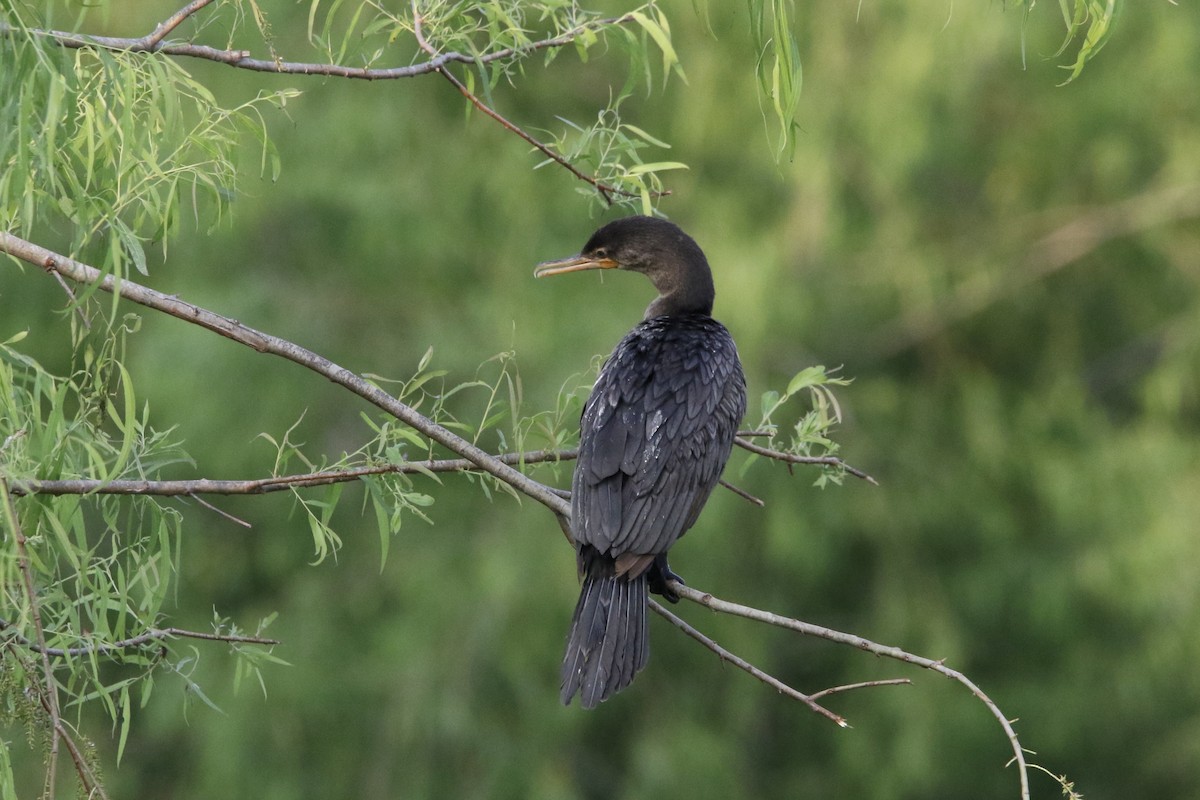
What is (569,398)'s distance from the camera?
253 centimetres

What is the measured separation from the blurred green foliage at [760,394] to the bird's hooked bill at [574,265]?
2691 millimetres

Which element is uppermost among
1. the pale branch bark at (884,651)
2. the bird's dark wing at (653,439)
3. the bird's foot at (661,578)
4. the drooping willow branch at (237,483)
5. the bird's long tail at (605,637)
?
the bird's dark wing at (653,439)

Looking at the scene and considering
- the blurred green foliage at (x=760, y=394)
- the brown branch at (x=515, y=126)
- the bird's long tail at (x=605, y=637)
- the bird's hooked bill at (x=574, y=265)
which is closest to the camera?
the brown branch at (x=515, y=126)

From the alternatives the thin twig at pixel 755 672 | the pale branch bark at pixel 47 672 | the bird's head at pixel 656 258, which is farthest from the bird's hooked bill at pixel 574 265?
the pale branch bark at pixel 47 672

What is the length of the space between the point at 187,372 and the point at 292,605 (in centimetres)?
126

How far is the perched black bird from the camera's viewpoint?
2.78 meters

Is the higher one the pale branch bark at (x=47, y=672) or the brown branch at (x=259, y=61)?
the brown branch at (x=259, y=61)

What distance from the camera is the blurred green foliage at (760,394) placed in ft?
22.5

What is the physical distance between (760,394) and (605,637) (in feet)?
12.9

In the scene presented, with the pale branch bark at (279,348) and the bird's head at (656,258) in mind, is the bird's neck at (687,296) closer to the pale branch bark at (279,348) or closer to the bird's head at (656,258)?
the bird's head at (656,258)

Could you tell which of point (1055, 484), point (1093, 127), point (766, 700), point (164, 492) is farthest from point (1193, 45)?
point (164, 492)

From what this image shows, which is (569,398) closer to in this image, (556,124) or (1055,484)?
(556,124)

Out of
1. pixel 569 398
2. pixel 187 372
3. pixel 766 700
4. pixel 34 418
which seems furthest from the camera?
pixel 766 700

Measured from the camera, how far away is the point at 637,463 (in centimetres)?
302
